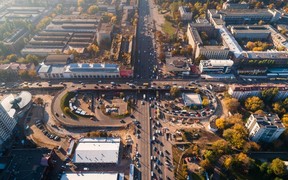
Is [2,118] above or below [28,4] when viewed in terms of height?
below

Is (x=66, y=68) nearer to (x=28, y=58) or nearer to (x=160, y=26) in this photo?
(x=28, y=58)

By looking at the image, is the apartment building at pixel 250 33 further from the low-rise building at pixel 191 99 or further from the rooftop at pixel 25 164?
the rooftop at pixel 25 164

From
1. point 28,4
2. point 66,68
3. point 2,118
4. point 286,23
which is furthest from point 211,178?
point 28,4

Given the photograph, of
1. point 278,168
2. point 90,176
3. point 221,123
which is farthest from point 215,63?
point 90,176

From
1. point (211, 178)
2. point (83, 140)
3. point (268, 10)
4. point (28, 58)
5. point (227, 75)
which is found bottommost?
point (211, 178)

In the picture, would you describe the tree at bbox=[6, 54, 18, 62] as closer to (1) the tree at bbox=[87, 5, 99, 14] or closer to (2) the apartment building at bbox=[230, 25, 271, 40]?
(1) the tree at bbox=[87, 5, 99, 14]

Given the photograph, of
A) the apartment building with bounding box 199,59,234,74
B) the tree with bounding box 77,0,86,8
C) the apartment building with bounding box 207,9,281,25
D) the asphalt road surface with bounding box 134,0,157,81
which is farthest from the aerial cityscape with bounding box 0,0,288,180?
the tree with bounding box 77,0,86,8

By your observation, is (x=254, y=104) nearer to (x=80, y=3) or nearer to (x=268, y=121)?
(x=268, y=121)
